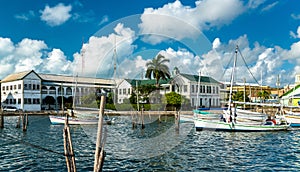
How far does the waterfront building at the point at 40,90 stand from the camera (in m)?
68.1

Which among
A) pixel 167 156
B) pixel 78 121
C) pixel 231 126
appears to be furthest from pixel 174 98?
pixel 167 156

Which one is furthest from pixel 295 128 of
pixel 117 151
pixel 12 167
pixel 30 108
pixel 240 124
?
pixel 30 108

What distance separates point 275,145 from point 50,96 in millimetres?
59043

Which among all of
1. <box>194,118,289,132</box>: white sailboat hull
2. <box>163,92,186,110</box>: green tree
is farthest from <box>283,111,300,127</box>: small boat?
<box>163,92,186,110</box>: green tree

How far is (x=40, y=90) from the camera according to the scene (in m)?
70.6

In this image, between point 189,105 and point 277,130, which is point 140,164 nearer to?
point 277,130

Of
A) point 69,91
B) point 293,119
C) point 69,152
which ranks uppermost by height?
point 69,91

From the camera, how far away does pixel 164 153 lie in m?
20.6

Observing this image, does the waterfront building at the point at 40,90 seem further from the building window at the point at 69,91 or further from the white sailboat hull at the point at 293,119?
the white sailboat hull at the point at 293,119

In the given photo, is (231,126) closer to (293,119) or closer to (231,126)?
(231,126)

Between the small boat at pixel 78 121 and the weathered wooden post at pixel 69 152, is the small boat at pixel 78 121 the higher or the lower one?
the lower one

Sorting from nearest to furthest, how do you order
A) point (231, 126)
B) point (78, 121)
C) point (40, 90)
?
1. point (231, 126)
2. point (78, 121)
3. point (40, 90)

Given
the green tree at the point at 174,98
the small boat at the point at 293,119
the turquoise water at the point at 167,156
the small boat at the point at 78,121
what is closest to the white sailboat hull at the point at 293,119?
the small boat at the point at 293,119

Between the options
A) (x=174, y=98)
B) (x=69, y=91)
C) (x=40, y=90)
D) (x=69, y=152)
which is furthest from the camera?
(x=69, y=91)
